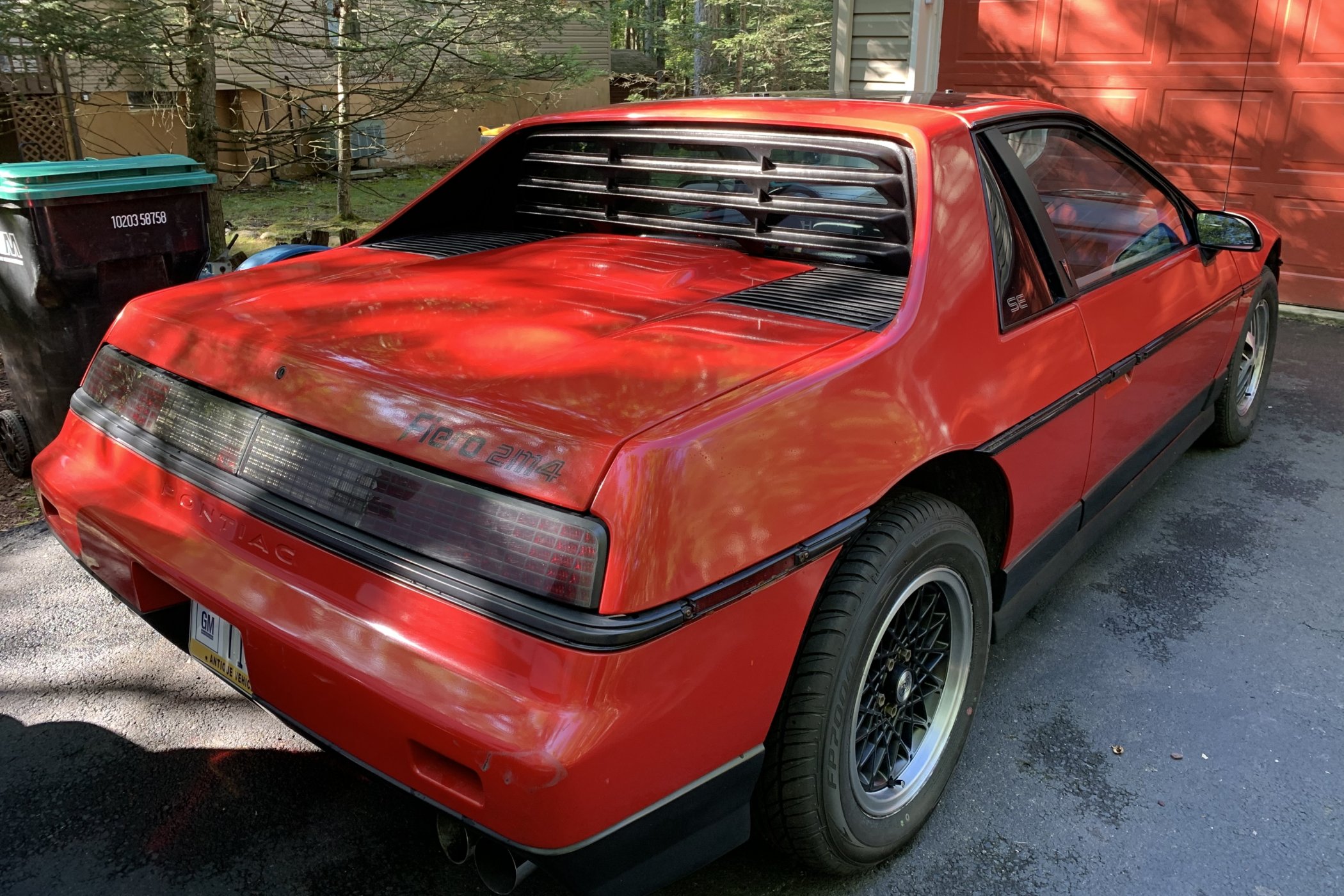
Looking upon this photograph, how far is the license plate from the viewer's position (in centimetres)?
195

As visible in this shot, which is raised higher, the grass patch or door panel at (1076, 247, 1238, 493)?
door panel at (1076, 247, 1238, 493)

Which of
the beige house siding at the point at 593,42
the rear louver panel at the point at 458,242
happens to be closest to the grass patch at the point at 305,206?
the rear louver panel at the point at 458,242

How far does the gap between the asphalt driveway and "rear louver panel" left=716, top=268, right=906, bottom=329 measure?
120 centimetres

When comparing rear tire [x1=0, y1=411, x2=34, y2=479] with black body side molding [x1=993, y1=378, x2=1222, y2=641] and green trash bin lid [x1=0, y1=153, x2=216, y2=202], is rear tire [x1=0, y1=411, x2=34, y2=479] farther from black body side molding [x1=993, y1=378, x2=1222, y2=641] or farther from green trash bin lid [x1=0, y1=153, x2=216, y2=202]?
black body side molding [x1=993, y1=378, x2=1222, y2=641]

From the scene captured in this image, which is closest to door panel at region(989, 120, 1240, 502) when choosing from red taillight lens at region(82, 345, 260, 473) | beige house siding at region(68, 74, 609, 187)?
red taillight lens at region(82, 345, 260, 473)

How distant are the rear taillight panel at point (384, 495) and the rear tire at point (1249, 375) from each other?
12.2 feet

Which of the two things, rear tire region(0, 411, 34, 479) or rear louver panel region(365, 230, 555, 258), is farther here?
rear tire region(0, 411, 34, 479)

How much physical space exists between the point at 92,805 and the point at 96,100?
14.0m

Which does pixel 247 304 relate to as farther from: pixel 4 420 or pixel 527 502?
pixel 4 420

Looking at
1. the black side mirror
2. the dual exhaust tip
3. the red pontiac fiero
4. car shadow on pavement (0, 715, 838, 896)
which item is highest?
the black side mirror

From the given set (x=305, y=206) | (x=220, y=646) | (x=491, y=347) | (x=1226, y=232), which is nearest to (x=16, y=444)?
(x=220, y=646)

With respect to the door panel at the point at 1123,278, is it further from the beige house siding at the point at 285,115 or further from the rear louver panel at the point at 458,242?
the beige house siding at the point at 285,115

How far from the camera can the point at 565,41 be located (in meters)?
20.7

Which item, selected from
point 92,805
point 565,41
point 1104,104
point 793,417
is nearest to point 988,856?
point 793,417
